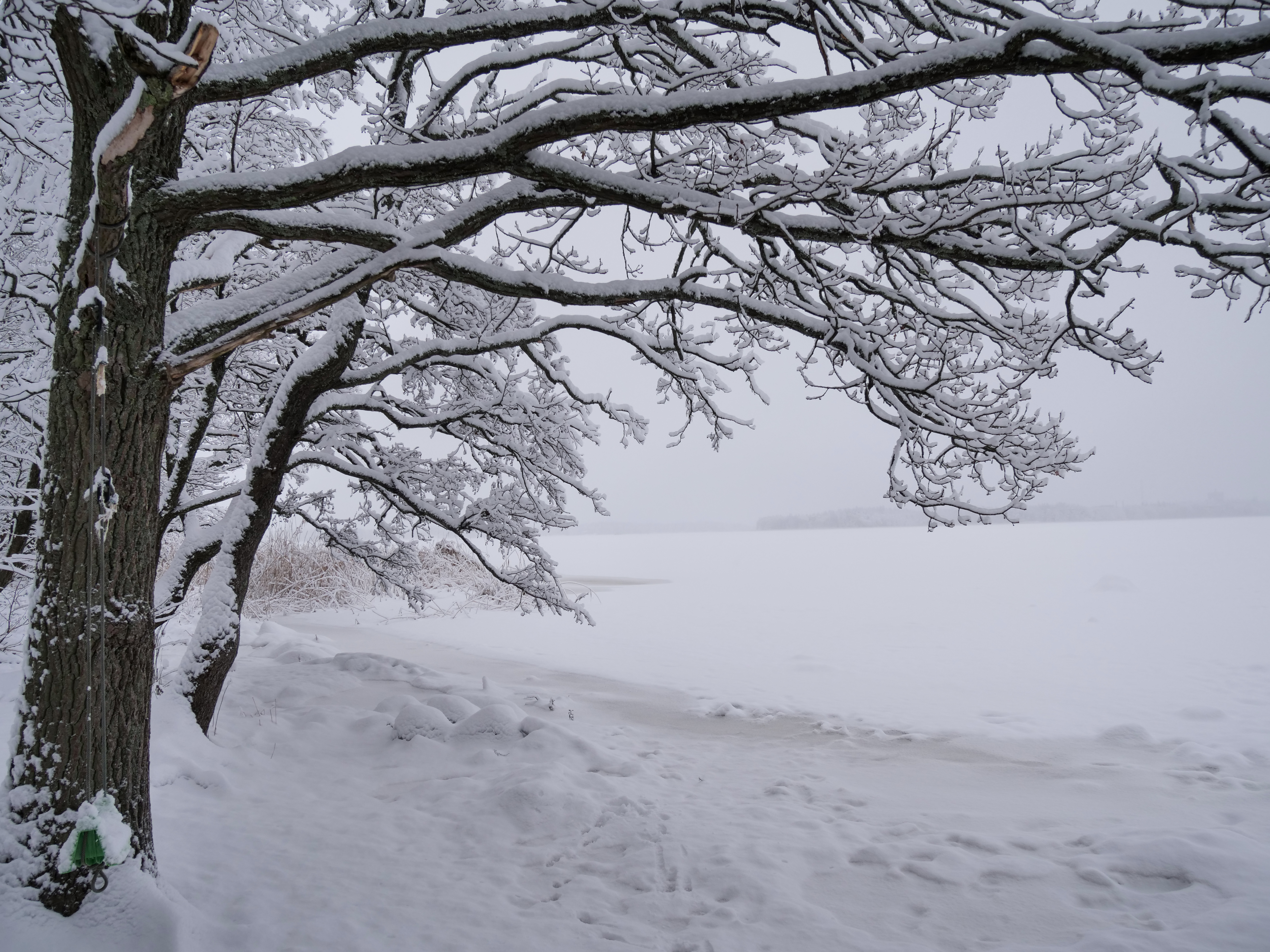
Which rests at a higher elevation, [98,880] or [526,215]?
[526,215]

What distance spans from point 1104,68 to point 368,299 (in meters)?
5.56

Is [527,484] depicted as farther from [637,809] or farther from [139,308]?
[139,308]

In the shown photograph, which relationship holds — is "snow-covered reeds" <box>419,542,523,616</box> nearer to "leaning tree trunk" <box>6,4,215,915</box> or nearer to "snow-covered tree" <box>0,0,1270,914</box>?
"snow-covered tree" <box>0,0,1270,914</box>

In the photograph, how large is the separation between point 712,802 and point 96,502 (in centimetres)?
400

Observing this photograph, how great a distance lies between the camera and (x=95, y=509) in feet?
9.43

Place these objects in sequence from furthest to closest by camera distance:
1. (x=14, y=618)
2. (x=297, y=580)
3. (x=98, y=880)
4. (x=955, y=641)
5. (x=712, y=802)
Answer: (x=297, y=580) → (x=955, y=641) → (x=14, y=618) → (x=712, y=802) → (x=98, y=880)

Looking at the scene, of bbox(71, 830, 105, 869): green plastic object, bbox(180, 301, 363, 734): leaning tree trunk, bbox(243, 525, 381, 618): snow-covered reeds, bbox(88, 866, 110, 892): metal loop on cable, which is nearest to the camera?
bbox(71, 830, 105, 869): green plastic object

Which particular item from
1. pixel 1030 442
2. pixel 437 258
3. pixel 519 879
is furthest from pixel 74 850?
pixel 1030 442

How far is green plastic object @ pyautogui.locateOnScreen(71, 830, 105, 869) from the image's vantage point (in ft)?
8.43

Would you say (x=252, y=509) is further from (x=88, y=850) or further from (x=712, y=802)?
(x=712, y=802)

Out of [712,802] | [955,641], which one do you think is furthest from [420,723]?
[955,641]

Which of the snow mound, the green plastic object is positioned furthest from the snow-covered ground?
the green plastic object

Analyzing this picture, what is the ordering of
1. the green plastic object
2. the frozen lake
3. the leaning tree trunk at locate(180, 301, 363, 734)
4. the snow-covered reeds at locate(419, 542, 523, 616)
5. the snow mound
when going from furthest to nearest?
the snow-covered reeds at locate(419, 542, 523, 616), the frozen lake, the snow mound, the leaning tree trunk at locate(180, 301, 363, 734), the green plastic object

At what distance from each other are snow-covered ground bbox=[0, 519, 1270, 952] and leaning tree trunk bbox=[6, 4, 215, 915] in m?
0.40
